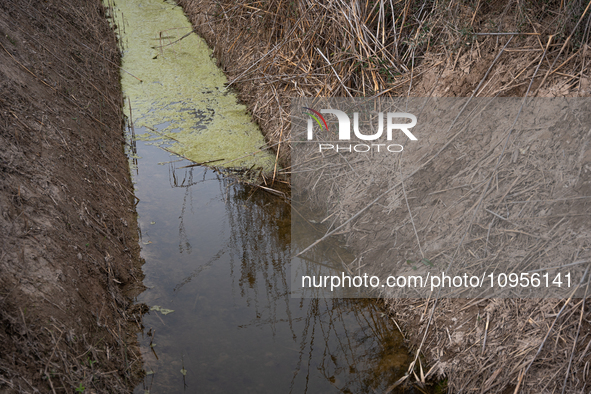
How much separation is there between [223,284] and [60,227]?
115 centimetres

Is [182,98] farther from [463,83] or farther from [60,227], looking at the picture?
Result: [463,83]

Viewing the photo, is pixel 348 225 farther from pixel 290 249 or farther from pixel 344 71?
pixel 344 71

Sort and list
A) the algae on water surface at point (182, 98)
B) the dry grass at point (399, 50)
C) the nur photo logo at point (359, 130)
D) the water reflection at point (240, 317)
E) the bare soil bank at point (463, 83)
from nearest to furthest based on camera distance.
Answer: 1. the bare soil bank at point (463, 83)
2. the water reflection at point (240, 317)
3. the dry grass at point (399, 50)
4. the nur photo logo at point (359, 130)
5. the algae on water surface at point (182, 98)

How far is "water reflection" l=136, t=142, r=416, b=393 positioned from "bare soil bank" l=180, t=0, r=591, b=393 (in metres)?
0.33

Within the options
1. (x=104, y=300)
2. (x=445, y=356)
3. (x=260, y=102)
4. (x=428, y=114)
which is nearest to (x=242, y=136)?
(x=260, y=102)

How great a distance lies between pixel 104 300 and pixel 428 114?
8.86ft

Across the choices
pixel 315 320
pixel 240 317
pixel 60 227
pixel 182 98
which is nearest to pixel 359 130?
pixel 315 320

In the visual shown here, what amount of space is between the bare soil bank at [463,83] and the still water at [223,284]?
1.05ft

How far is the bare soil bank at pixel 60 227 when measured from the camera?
1.77 meters

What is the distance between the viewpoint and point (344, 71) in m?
3.77

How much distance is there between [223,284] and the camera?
117 inches

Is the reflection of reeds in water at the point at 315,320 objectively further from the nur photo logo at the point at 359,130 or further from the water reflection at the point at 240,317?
the nur photo logo at the point at 359,130

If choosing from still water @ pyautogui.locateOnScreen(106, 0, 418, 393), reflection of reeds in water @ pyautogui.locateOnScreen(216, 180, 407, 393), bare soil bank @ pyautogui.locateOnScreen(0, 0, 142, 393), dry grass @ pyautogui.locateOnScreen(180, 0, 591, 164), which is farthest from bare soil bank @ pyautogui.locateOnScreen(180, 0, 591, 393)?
bare soil bank @ pyautogui.locateOnScreen(0, 0, 142, 393)

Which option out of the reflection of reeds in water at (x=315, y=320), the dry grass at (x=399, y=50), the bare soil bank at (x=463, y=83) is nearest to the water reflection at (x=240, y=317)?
the reflection of reeds in water at (x=315, y=320)
